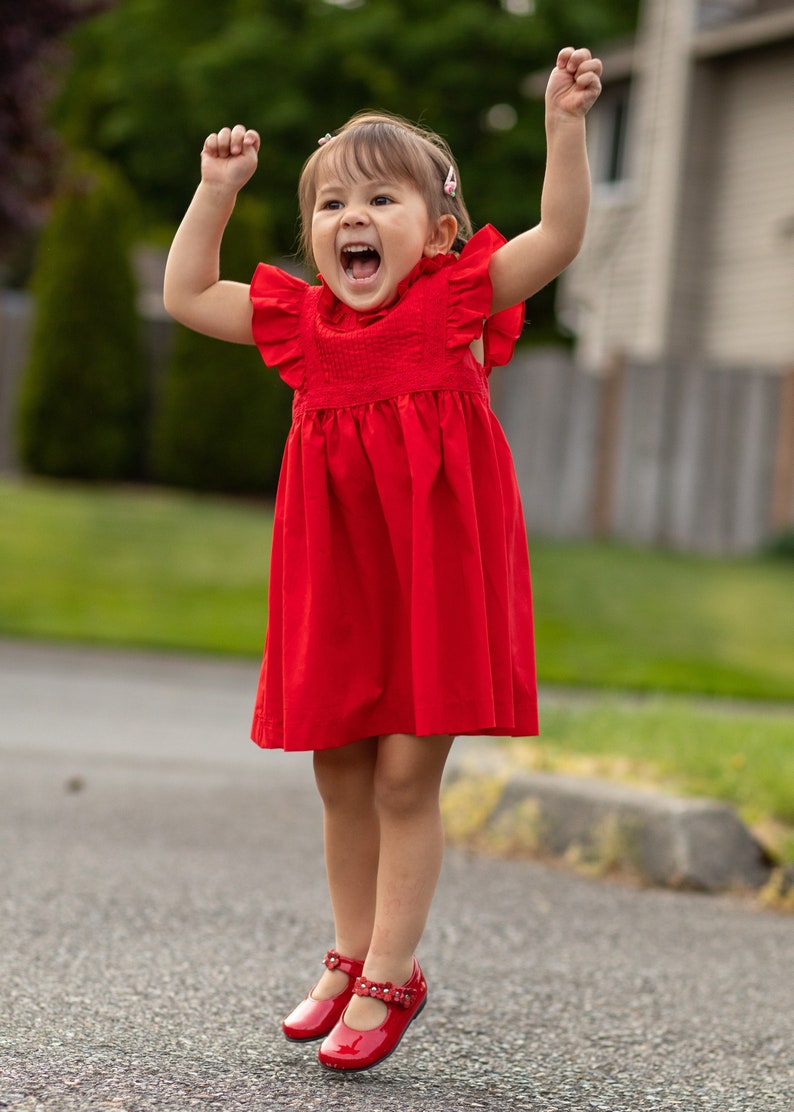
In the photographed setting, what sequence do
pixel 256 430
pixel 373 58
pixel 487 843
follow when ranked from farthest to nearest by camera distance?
pixel 373 58
pixel 256 430
pixel 487 843

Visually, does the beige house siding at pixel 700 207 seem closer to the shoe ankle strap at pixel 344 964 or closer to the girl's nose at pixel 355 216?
the girl's nose at pixel 355 216

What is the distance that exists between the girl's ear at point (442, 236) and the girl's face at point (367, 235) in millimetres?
28

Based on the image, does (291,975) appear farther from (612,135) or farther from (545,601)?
(612,135)

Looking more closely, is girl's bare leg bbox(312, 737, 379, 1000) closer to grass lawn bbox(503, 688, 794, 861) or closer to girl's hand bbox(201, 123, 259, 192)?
girl's hand bbox(201, 123, 259, 192)

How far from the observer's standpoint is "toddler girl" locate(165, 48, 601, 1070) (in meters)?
2.61

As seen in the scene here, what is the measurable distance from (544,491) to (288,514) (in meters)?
12.4

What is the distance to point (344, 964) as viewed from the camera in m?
2.79

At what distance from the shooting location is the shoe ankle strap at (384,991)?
8.54 feet

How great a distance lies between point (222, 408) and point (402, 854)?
13014mm

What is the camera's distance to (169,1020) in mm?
2795

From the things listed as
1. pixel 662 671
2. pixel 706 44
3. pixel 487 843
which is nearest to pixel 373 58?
pixel 706 44

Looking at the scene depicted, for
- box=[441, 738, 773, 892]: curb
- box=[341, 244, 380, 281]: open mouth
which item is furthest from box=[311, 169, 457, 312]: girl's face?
box=[441, 738, 773, 892]: curb

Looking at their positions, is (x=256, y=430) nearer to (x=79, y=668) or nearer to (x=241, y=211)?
(x=241, y=211)

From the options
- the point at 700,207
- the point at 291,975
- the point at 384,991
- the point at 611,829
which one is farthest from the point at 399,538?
the point at 700,207
